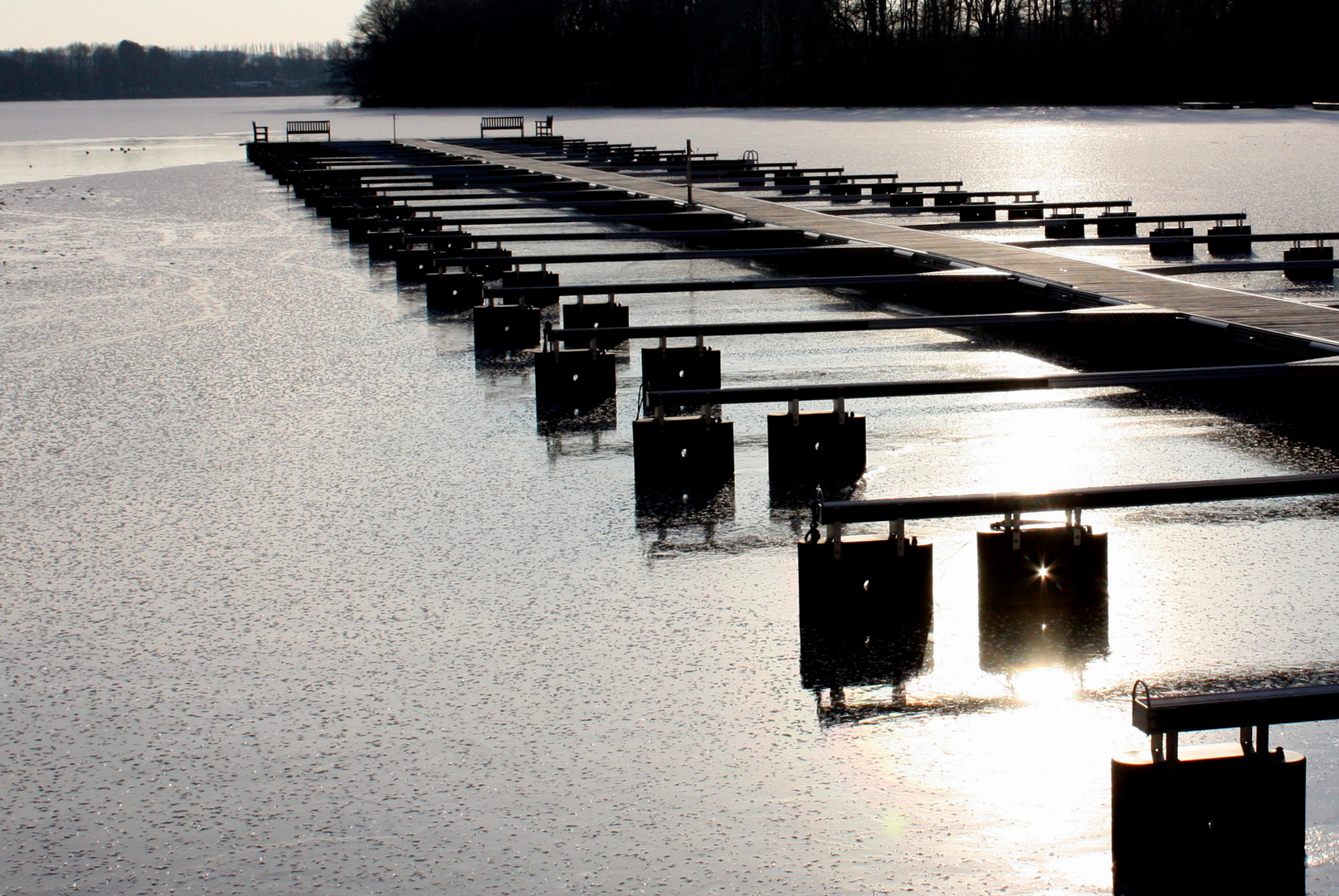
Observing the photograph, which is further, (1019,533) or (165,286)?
(165,286)

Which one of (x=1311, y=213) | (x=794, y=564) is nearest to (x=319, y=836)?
Result: (x=794, y=564)

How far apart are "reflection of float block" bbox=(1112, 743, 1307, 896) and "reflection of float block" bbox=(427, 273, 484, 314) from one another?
10760mm

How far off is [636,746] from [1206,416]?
17.4 feet

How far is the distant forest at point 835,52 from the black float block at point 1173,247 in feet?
163

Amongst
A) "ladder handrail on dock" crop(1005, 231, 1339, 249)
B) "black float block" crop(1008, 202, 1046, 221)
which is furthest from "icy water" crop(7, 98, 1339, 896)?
"black float block" crop(1008, 202, 1046, 221)

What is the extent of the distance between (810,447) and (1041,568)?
2.29 metres

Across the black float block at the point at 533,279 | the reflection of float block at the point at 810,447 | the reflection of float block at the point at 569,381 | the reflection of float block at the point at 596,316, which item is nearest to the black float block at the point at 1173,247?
the black float block at the point at 533,279

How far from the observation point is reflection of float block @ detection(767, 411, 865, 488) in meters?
7.22

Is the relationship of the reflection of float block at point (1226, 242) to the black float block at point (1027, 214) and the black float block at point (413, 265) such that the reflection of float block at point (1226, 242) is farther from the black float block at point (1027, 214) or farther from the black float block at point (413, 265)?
the black float block at point (413, 265)

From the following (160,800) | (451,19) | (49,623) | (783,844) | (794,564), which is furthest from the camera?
(451,19)

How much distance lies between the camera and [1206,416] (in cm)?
860

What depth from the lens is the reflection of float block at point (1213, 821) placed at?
3.26m

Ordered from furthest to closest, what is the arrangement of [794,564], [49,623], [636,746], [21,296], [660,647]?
[21,296] < [794,564] < [49,623] < [660,647] < [636,746]

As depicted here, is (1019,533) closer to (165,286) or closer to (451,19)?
(165,286)
